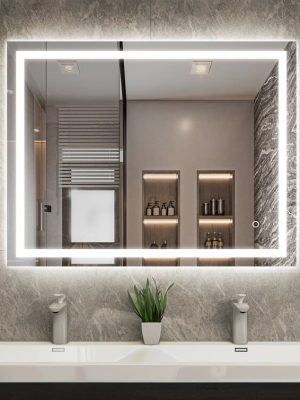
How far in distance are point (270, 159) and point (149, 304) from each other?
Result: 2.63 feet

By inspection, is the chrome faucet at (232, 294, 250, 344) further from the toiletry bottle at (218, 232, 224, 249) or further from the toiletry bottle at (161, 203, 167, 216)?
the toiletry bottle at (161, 203, 167, 216)

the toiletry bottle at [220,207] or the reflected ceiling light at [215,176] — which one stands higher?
the reflected ceiling light at [215,176]

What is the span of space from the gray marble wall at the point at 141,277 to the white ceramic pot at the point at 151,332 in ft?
0.32

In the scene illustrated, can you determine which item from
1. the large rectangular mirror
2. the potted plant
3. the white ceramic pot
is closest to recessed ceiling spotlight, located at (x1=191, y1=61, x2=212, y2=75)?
the large rectangular mirror

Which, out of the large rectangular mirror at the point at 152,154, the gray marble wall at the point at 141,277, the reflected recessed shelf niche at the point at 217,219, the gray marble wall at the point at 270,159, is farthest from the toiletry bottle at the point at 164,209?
the gray marble wall at the point at 270,159

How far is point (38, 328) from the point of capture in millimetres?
2047

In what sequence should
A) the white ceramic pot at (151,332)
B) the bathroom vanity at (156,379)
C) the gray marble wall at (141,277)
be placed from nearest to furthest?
the bathroom vanity at (156,379)
the white ceramic pot at (151,332)
the gray marble wall at (141,277)

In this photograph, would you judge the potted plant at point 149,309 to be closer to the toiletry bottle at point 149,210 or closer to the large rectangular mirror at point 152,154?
the large rectangular mirror at point 152,154

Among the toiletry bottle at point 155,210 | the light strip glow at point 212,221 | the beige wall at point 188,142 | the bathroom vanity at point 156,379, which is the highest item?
the beige wall at point 188,142

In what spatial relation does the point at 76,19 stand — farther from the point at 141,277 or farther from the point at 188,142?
the point at 141,277

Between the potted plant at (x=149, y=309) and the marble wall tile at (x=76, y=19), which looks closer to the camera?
the potted plant at (x=149, y=309)

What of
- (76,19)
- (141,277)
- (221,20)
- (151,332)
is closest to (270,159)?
(221,20)

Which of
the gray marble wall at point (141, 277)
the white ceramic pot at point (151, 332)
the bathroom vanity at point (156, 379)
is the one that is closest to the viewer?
the bathroom vanity at point (156, 379)

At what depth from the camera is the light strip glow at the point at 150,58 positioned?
2059 millimetres
